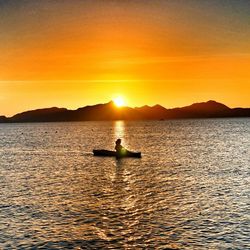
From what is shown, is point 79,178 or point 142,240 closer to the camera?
point 142,240

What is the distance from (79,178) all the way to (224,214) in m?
30.0

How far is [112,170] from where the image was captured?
71.6 meters

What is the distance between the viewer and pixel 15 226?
3469 centimetres

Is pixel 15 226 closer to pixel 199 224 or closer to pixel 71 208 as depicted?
pixel 71 208

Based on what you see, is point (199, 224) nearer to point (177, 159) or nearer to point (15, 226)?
point (15, 226)

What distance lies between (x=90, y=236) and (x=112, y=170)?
39713 mm

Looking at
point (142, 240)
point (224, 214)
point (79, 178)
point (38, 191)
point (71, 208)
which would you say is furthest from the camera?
point (79, 178)

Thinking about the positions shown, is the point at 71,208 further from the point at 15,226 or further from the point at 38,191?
the point at 38,191

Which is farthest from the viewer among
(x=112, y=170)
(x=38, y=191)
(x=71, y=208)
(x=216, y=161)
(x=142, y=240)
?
(x=216, y=161)

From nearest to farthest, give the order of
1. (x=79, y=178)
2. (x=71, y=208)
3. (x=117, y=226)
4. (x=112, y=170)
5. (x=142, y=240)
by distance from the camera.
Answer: (x=142, y=240) → (x=117, y=226) → (x=71, y=208) → (x=79, y=178) → (x=112, y=170)

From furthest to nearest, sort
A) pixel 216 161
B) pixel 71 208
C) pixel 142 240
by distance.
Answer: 1. pixel 216 161
2. pixel 71 208
3. pixel 142 240

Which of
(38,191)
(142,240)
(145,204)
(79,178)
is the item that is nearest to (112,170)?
(79,178)

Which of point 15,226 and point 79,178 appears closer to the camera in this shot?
point 15,226

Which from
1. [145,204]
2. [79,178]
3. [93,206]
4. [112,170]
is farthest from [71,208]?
[112,170]
